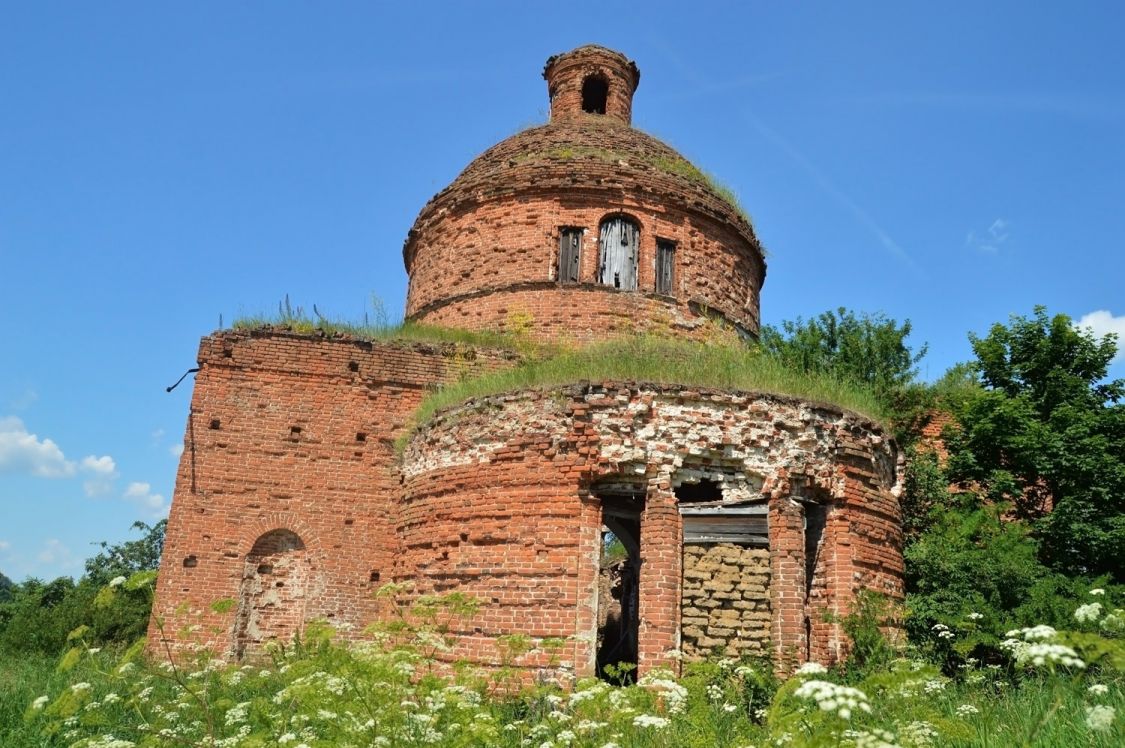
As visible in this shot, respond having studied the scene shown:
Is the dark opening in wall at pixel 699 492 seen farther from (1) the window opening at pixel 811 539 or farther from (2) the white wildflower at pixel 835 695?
(2) the white wildflower at pixel 835 695

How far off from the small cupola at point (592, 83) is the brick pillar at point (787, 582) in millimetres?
11548

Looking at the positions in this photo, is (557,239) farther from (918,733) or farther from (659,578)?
(918,733)

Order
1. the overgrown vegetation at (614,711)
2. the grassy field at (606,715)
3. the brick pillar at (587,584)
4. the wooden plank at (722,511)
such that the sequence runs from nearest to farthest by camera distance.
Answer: the overgrown vegetation at (614,711) < the grassy field at (606,715) < the brick pillar at (587,584) < the wooden plank at (722,511)

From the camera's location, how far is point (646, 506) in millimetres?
8805

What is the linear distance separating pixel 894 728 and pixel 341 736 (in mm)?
3129

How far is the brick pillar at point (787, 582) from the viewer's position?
8.38 meters

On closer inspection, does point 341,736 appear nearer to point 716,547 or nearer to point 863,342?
point 716,547

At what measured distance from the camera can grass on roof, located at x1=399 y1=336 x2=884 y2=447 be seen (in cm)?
945

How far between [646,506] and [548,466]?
1183 millimetres

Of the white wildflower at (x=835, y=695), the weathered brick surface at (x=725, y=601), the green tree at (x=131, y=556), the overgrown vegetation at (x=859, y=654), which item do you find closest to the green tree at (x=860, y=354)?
the overgrown vegetation at (x=859, y=654)

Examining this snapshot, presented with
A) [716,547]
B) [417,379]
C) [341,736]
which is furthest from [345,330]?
[341,736]

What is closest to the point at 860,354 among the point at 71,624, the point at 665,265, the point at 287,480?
the point at 665,265

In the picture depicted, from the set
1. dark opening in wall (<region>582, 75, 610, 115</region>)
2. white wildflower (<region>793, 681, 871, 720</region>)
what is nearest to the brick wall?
dark opening in wall (<region>582, 75, 610, 115</region>)

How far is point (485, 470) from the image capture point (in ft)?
31.1
